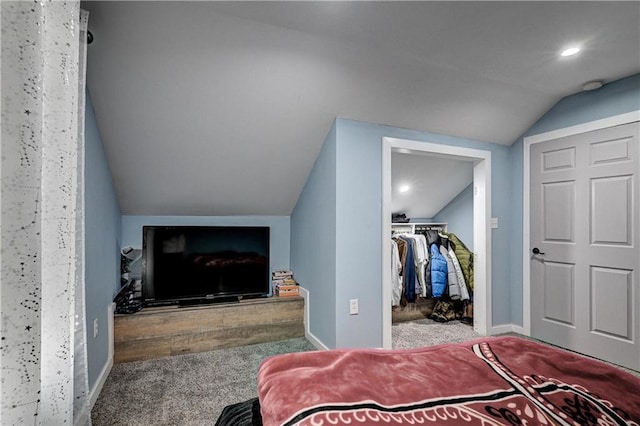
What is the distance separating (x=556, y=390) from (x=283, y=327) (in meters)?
2.43

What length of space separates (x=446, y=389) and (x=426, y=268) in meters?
2.80

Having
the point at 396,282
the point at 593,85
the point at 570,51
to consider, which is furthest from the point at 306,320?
the point at 593,85

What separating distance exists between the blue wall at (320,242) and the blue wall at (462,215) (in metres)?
2.67

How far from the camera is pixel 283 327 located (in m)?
3.01

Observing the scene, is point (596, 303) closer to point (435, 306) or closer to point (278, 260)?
point (435, 306)

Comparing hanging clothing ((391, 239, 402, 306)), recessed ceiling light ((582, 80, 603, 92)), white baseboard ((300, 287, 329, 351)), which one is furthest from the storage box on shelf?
recessed ceiling light ((582, 80, 603, 92))

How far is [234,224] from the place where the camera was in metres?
3.35

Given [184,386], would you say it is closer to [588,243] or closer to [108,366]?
[108,366]

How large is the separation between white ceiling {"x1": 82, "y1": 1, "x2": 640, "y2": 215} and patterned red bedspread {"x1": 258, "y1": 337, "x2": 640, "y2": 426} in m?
1.77

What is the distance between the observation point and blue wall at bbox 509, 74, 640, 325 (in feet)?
8.22

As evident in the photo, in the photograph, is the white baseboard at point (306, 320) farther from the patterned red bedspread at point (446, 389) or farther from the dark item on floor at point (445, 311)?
the patterned red bedspread at point (446, 389)

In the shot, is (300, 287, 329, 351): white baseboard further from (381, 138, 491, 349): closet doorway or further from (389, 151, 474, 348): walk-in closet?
(381, 138, 491, 349): closet doorway

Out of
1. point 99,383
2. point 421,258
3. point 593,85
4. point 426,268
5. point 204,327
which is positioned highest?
point 593,85

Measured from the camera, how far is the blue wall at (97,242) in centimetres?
190
